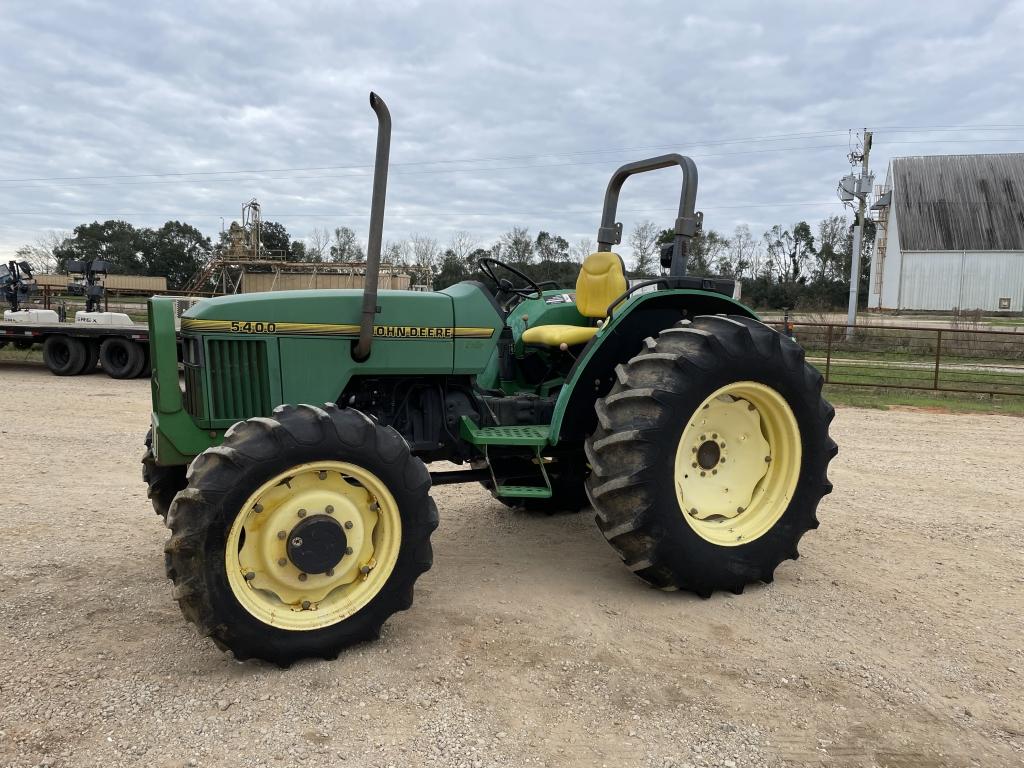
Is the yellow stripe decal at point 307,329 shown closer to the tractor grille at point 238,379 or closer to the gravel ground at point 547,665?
the tractor grille at point 238,379

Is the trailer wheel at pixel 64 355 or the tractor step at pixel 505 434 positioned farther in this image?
the trailer wheel at pixel 64 355

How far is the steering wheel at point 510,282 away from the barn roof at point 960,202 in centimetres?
4018

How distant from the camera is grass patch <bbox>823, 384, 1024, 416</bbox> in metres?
11.5

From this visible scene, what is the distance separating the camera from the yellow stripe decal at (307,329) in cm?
353

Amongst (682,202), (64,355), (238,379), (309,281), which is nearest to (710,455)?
(682,202)

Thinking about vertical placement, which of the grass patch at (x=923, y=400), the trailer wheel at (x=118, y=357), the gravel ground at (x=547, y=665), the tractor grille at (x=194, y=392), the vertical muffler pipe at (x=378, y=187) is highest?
the vertical muffler pipe at (x=378, y=187)

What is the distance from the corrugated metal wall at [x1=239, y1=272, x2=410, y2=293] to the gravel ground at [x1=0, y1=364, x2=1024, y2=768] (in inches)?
612

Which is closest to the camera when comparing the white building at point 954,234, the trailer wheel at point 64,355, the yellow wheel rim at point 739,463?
the yellow wheel rim at point 739,463

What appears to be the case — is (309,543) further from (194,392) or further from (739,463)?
(739,463)

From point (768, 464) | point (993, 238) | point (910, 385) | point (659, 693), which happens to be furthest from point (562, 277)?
point (993, 238)

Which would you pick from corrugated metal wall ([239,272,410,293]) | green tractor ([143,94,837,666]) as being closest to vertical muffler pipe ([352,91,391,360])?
green tractor ([143,94,837,666])

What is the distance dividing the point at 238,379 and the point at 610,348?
194 centimetres

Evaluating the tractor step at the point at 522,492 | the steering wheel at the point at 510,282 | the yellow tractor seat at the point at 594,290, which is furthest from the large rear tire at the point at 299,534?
the steering wheel at the point at 510,282

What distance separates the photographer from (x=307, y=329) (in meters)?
3.63
